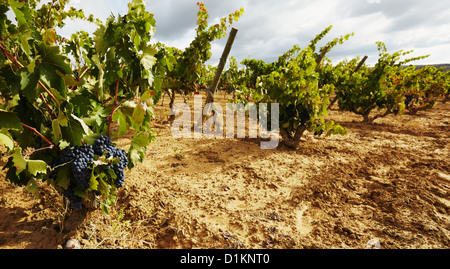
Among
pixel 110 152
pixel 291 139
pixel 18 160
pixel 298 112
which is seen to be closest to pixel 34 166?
pixel 18 160

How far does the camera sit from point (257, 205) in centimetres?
298

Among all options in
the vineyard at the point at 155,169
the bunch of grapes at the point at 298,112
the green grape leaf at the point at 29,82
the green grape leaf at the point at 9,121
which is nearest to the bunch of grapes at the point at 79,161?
the vineyard at the point at 155,169

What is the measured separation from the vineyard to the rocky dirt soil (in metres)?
0.02

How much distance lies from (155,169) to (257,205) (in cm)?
195

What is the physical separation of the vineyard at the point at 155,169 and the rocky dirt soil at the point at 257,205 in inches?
0.7

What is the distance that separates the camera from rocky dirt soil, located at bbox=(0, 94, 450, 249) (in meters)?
2.21

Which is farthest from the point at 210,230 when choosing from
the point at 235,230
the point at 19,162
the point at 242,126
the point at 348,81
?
the point at 348,81

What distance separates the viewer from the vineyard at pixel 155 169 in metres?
1.74

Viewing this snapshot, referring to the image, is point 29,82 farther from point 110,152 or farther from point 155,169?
point 155,169

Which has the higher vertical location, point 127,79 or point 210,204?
point 127,79

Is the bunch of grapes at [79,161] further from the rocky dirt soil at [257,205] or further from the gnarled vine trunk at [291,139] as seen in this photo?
the gnarled vine trunk at [291,139]

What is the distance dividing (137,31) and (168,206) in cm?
193
